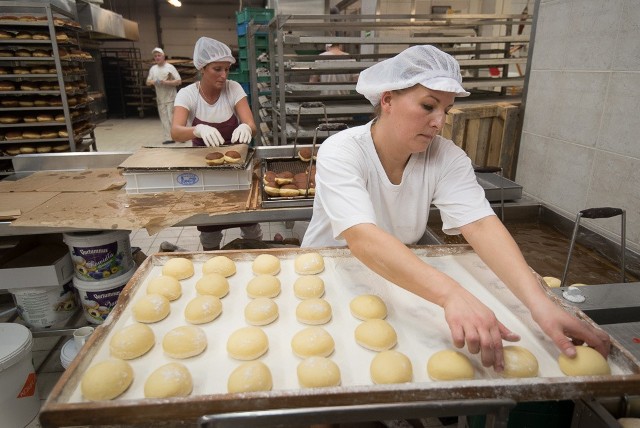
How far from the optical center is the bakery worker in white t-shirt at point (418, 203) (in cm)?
100

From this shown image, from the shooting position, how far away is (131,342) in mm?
1025

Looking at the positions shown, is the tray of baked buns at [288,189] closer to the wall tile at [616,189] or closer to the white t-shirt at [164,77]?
the wall tile at [616,189]

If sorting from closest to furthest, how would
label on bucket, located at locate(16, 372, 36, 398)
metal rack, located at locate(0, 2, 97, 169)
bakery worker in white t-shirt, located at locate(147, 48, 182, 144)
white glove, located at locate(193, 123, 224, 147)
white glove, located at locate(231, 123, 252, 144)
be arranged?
label on bucket, located at locate(16, 372, 36, 398) → white glove, located at locate(193, 123, 224, 147) → white glove, located at locate(231, 123, 252, 144) → metal rack, located at locate(0, 2, 97, 169) → bakery worker in white t-shirt, located at locate(147, 48, 182, 144)

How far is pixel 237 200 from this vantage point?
7.32ft

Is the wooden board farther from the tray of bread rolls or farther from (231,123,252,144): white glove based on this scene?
the tray of bread rolls

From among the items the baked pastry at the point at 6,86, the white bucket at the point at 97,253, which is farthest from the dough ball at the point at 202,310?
the baked pastry at the point at 6,86

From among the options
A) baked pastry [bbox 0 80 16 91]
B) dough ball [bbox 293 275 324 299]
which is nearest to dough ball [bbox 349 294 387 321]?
dough ball [bbox 293 275 324 299]

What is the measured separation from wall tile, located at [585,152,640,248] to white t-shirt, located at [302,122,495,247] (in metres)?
1.00

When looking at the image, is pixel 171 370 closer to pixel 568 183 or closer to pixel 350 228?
pixel 350 228

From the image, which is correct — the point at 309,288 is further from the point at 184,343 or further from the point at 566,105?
the point at 566,105

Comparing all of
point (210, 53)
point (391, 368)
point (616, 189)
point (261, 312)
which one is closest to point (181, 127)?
point (210, 53)

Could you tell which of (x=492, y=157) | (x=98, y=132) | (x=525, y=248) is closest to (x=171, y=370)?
(x=525, y=248)

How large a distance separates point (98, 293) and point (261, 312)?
1.66 metres

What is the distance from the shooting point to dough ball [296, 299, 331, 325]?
1.17 meters
